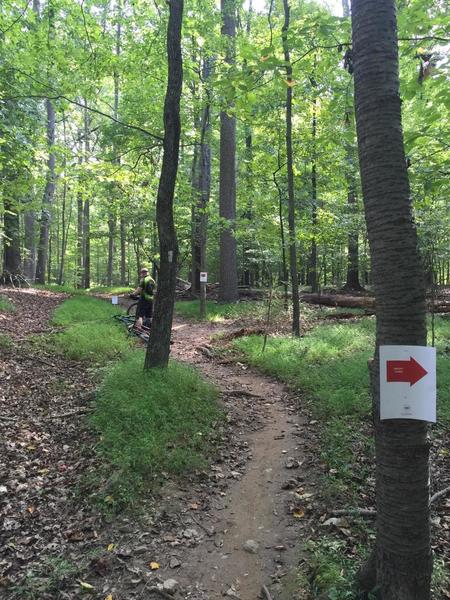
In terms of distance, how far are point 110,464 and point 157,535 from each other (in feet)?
3.33

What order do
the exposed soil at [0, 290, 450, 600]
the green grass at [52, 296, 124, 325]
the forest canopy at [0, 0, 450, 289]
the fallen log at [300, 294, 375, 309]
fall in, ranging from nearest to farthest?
the exposed soil at [0, 290, 450, 600] → the forest canopy at [0, 0, 450, 289] → the green grass at [52, 296, 124, 325] → the fallen log at [300, 294, 375, 309]

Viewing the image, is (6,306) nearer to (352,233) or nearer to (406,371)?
(406,371)

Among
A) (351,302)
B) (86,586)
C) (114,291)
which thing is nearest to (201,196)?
(351,302)

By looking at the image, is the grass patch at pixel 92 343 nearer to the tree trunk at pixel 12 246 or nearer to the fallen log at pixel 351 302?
the fallen log at pixel 351 302

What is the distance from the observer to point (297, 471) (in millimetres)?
5145

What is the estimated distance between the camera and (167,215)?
6938 millimetres

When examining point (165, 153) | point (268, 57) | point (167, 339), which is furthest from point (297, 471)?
point (165, 153)

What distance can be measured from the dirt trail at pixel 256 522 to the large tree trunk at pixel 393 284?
134 centimetres

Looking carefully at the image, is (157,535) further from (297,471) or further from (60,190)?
(60,190)

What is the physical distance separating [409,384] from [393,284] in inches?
22.1

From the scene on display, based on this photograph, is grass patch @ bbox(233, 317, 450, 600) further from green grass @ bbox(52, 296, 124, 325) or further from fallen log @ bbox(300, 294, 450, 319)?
green grass @ bbox(52, 296, 124, 325)

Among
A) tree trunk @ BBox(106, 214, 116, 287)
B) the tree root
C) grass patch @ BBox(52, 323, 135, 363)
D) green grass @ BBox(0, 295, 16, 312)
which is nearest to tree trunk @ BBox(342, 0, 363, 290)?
grass patch @ BBox(52, 323, 135, 363)

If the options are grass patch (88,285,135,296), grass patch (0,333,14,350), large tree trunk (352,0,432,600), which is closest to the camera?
large tree trunk (352,0,432,600)

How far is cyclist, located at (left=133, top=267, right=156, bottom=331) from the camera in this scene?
11.3 metres
